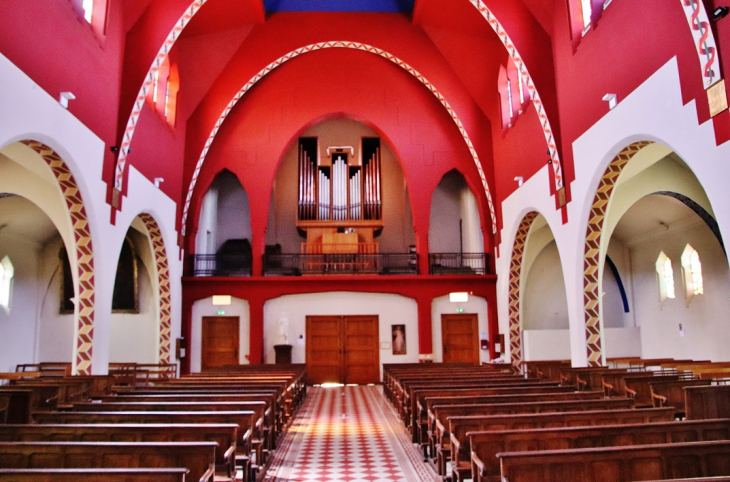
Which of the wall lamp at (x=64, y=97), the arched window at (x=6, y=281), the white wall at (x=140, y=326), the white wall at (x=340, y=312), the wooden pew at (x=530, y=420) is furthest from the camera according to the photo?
the white wall at (x=340, y=312)

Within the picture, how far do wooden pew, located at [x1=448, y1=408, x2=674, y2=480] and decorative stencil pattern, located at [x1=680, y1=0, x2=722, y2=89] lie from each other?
4.12 m

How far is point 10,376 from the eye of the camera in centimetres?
1098

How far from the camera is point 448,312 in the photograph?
17.9 metres

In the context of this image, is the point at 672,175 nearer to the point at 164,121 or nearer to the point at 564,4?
the point at 564,4

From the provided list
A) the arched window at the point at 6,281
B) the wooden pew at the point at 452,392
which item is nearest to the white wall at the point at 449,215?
the wooden pew at the point at 452,392

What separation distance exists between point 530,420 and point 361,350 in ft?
42.0

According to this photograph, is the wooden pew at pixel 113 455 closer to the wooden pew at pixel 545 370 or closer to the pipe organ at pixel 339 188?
the wooden pew at pixel 545 370

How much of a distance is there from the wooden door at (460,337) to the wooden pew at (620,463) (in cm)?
1416

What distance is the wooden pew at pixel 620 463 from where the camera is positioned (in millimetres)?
3482

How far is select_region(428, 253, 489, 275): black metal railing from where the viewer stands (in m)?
17.9

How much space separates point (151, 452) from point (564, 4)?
1150 centimetres

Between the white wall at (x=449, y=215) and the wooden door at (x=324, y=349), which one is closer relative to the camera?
the wooden door at (x=324, y=349)

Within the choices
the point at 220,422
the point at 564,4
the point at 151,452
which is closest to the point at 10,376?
A: the point at 220,422

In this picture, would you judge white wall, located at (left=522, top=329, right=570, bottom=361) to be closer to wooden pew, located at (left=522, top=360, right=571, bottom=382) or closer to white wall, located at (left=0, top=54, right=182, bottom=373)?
wooden pew, located at (left=522, top=360, right=571, bottom=382)
